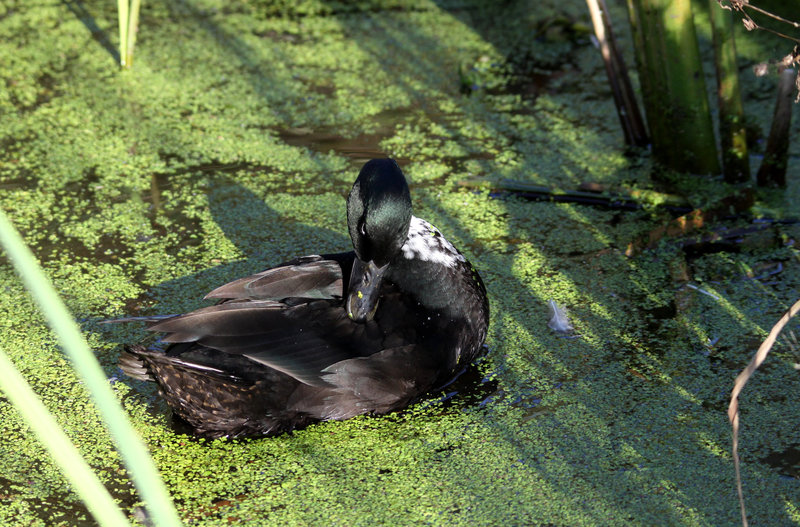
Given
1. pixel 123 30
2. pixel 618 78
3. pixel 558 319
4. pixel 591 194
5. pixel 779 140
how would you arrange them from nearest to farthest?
pixel 558 319, pixel 779 140, pixel 591 194, pixel 618 78, pixel 123 30

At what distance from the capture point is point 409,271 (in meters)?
2.96

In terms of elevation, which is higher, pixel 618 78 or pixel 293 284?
pixel 618 78

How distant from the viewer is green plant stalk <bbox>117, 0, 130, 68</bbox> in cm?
479

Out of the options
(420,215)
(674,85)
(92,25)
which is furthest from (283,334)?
(92,25)

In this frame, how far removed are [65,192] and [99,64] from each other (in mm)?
1517

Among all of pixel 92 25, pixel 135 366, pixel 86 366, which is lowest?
pixel 135 366

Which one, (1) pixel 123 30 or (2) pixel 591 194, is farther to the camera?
(1) pixel 123 30

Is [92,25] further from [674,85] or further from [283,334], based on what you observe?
[283,334]

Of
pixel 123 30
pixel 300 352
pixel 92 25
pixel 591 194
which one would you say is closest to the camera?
pixel 300 352

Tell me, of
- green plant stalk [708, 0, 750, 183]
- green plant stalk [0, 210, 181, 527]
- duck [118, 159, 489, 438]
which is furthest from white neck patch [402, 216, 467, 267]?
green plant stalk [0, 210, 181, 527]

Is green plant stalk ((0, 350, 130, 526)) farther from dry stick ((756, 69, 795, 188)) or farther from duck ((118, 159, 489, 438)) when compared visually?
dry stick ((756, 69, 795, 188))

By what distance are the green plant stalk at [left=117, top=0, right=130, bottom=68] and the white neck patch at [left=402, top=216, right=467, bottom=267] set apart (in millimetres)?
2563

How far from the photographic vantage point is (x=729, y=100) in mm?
3875

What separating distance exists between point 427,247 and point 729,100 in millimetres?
1696
